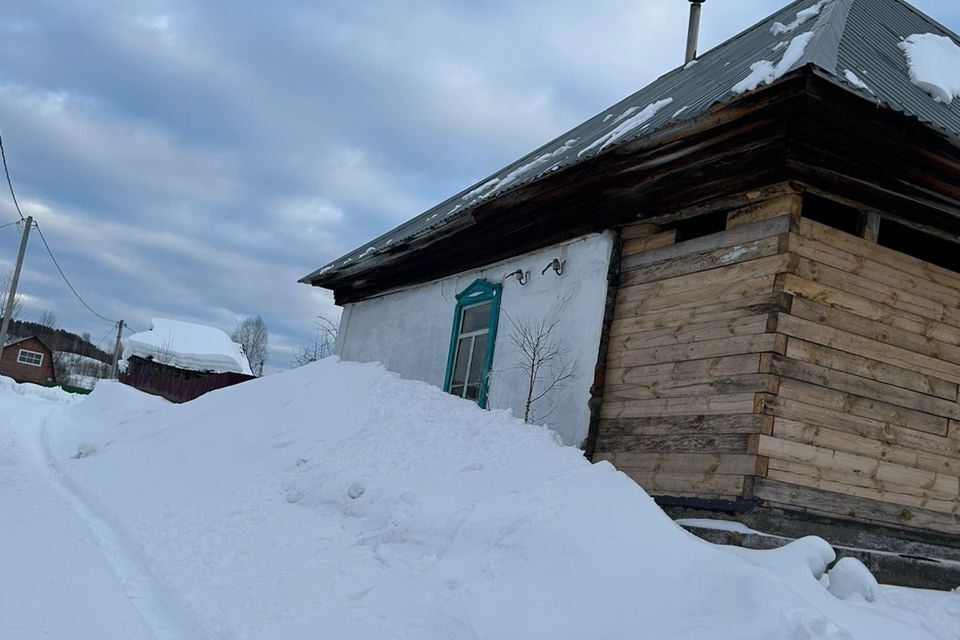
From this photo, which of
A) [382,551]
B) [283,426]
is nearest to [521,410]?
[283,426]

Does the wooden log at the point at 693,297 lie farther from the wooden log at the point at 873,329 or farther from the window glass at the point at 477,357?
the window glass at the point at 477,357

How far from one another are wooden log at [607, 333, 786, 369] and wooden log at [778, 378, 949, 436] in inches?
12.6

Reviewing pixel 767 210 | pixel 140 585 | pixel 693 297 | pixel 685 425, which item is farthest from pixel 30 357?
pixel 767 210

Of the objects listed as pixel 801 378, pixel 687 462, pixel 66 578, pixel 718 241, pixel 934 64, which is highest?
pixel 934 64

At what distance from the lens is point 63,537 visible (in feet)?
21.1

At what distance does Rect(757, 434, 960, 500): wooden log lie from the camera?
6094 millimetres

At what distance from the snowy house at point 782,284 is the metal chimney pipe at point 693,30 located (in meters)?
4.56

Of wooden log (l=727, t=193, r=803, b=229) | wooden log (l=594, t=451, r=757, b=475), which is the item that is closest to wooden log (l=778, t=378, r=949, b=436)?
wooden log (l=594, t=451, r=757, b=475)

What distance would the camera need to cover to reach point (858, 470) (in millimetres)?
6434

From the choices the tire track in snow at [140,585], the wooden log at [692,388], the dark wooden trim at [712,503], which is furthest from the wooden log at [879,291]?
the tire track in snow at [140,585]

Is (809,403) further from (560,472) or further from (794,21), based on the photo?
(794,21)

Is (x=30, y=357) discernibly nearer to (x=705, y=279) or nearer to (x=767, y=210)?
(x=705, y=279)

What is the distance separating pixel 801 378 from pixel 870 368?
0.84m

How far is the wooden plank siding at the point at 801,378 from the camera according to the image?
6.20 metres
